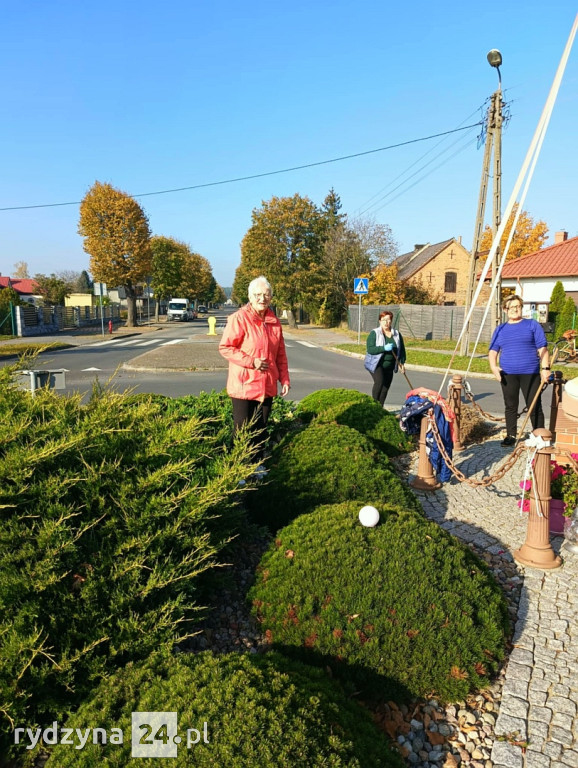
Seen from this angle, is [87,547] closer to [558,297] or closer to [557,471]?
[557,471]

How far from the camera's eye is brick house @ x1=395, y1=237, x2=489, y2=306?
145ft

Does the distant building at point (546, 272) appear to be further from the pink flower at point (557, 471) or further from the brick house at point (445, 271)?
the pink flower at point (557, 471)

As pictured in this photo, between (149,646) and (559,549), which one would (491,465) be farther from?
(149,646)

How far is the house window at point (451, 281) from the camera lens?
4525 centimetres

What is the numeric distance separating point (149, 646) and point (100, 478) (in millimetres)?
682

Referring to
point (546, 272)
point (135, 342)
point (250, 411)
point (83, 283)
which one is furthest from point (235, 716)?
point (83, 283)

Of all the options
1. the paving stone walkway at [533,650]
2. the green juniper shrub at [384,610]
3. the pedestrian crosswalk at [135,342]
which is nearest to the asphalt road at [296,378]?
the pedestrian crosswalk at [135,342]

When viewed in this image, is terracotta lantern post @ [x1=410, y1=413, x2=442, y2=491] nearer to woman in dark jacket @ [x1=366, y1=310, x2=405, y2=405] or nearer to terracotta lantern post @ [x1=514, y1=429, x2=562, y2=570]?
terracotta lantern post @ [x1=514, y1=429, x2=562, y2=570]

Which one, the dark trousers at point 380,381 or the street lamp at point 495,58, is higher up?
the street lamp at point 495,58

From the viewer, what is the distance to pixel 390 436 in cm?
592

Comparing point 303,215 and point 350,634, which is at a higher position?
point 303,215

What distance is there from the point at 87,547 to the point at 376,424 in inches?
168

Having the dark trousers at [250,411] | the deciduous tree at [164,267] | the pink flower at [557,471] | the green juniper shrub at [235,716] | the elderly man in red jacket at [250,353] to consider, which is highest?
the deciduous tree at [164,267]

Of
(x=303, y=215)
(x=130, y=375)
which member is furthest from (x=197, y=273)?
(x=130, y=375)
